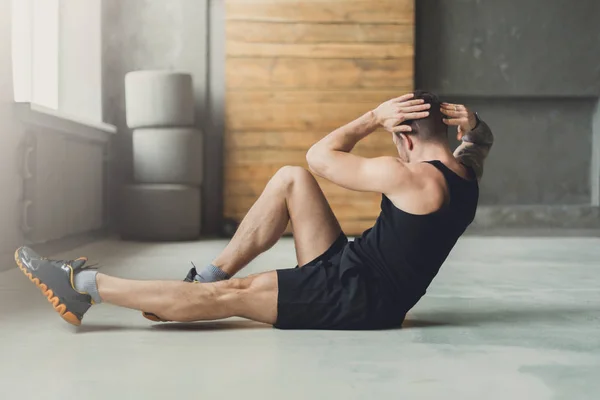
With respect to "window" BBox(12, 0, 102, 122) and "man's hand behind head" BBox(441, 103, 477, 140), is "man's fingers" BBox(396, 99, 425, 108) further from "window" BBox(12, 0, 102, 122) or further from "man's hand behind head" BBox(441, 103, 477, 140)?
"window" BBox(12, 0, 102, 122)

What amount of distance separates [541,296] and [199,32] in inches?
178

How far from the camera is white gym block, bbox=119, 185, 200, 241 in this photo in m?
6.02

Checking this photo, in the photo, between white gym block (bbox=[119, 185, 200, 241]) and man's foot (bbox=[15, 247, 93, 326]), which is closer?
man's foot (bbox=[15, 247, 93, 326])

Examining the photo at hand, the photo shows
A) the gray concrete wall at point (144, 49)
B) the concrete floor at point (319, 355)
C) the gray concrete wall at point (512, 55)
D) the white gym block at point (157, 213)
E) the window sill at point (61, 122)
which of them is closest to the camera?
the concrete floor at point (319, 355)

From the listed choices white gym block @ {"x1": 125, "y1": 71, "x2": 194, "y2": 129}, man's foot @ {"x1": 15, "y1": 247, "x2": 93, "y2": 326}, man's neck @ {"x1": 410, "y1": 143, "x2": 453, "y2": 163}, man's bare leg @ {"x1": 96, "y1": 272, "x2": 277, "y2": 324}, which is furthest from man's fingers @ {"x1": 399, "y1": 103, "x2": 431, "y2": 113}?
white gym block @ {"x1": 125, "y1": 71, "x2": 194, "y2": 129}

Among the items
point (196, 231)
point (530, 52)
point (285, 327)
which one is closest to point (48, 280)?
point (285, 327)

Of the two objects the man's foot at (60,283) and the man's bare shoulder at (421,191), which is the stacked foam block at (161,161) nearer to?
the man's foot at (60,283)

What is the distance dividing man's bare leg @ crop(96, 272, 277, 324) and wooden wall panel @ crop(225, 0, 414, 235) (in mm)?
4199

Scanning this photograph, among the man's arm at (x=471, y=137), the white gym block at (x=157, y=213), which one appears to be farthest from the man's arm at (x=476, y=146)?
the white gym block at (x=157, y=213)

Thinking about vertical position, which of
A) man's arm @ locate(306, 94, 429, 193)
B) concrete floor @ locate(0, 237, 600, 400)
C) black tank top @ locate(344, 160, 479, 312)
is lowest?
concrete floor @ locate(0, 237, 600, 400)

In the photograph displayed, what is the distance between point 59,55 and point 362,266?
168 inches

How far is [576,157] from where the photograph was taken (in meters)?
7.16

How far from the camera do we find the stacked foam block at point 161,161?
19.8 ft

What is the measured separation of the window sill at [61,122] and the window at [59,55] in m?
0.10
